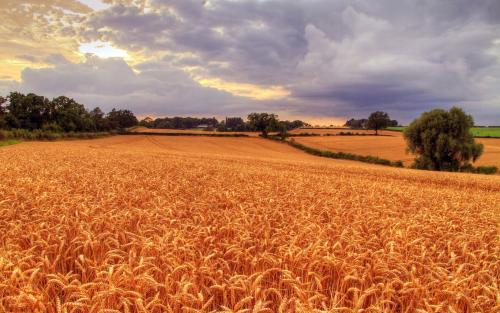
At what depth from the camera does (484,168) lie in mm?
47219

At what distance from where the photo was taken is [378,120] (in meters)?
108

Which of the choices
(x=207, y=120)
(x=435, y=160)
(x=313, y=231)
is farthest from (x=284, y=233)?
(x=207, y=120)

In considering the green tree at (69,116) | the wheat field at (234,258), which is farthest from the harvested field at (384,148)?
the green tree at (69,116)

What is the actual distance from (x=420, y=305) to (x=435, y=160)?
5239cm

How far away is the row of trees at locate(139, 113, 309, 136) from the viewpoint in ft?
334

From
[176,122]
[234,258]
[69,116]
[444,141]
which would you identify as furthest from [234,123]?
[234,258]

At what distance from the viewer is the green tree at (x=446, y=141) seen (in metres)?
46.5

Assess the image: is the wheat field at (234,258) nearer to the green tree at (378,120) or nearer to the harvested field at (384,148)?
the harvested field at (384,148)

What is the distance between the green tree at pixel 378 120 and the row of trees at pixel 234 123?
89.5 feet

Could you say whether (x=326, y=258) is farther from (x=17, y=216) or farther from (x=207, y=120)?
(x=207, y=120)

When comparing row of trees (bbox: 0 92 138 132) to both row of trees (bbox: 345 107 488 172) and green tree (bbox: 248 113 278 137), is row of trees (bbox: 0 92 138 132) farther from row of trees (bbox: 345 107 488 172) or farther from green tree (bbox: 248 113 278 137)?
row of trees (bbox: 345 107 488 172)

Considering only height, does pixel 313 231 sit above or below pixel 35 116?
below

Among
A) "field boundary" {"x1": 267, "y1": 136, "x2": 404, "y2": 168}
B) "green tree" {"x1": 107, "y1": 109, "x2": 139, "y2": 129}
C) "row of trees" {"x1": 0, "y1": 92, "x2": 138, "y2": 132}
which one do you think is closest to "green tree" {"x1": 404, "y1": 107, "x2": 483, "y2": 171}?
"field boundary" {"x1": 267, "y1": 136, "x2": 404, "y2": 168}

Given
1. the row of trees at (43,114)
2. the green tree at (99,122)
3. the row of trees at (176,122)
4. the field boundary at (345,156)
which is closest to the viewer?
the field boundary at (345,156)
